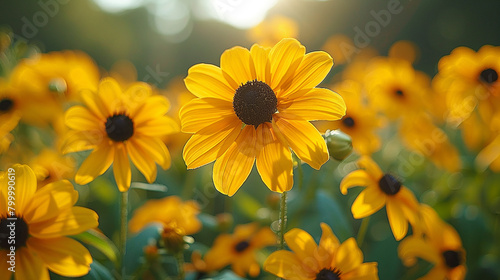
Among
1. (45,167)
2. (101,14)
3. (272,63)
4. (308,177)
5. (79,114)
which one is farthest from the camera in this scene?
(101,14)

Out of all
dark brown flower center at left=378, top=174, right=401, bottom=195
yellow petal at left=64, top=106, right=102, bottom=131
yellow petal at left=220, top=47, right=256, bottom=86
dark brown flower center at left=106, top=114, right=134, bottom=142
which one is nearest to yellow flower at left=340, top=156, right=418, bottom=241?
dark brown flower center at left=378, top=174, right=401, bottom=195

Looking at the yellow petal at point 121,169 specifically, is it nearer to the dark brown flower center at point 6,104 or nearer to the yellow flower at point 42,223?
the yellow flower at point 42,223

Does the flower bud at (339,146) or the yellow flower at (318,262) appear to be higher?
the flower bud at (339,146)

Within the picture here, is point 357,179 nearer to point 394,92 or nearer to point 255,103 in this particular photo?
point 255,103

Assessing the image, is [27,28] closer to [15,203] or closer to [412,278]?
[15,203]

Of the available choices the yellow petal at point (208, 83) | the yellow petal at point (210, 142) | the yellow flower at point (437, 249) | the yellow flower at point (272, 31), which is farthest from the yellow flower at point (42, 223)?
the yellow flower at point (272, 31)

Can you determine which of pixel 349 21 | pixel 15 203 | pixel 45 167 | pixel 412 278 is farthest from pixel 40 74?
pixel 349 21

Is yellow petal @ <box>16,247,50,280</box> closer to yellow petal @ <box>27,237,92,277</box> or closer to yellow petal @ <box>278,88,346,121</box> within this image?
yellow petal @ <box>27,237,92,277</box>

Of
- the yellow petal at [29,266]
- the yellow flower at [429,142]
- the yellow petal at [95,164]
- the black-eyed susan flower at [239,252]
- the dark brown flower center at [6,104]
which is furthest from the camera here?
the yellow flower at [429,142]
